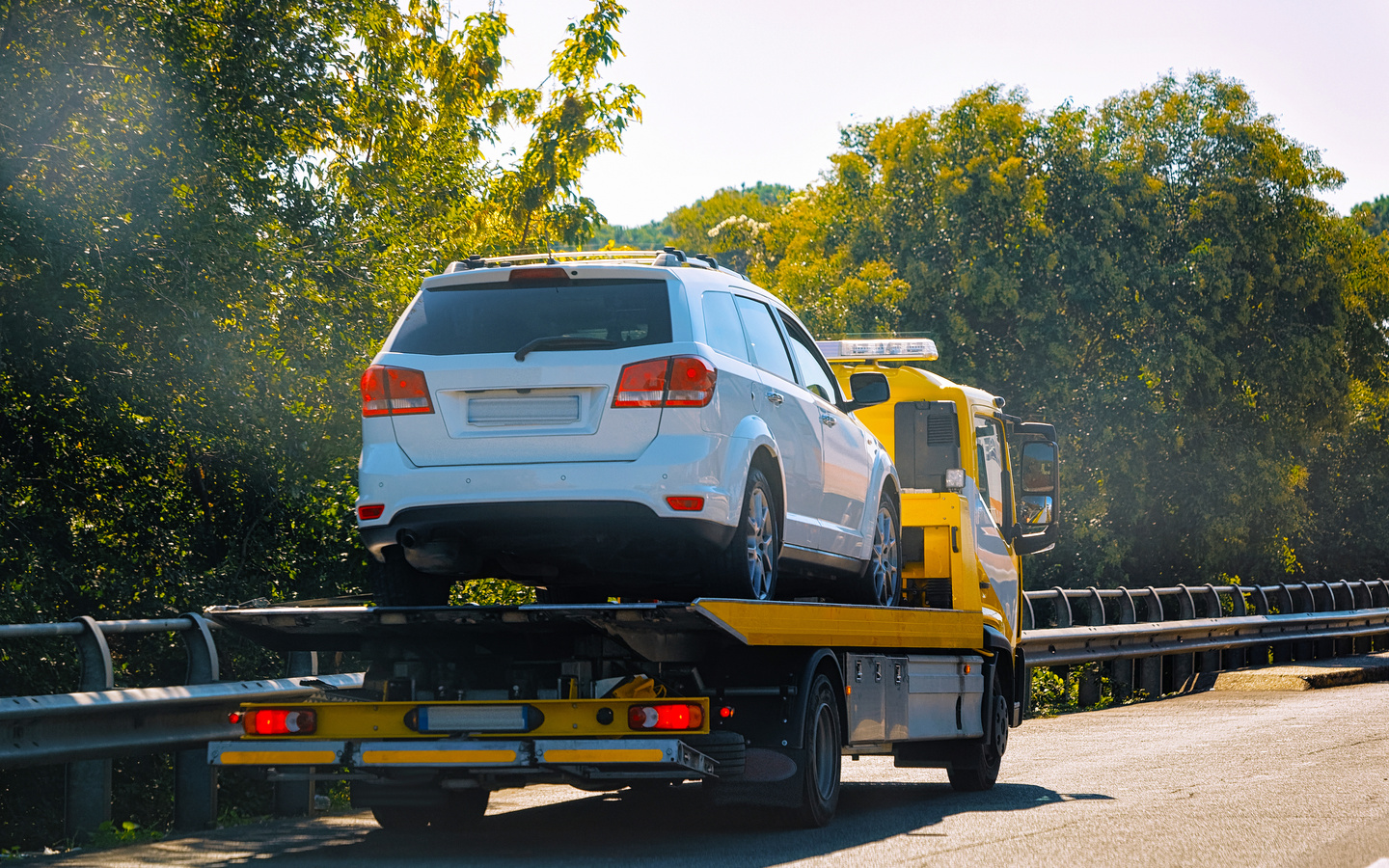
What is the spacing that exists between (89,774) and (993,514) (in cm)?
741

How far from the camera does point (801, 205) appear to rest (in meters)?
51.8

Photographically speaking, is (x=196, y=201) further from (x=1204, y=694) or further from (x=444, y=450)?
(x=1204, y=694)

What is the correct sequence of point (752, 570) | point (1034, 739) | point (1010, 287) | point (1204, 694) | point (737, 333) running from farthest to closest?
1. point (1010, 287)
2. point (1204, 694)
3. point (1034, 739)
4. point (737, 333)
5. point (752, 570)

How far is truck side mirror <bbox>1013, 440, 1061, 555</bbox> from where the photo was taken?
1320 cm

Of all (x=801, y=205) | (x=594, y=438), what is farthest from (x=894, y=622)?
(x=801, y=205)

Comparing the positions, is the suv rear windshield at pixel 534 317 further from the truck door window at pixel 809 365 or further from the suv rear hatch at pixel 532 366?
the truck door window at pixel 809 365

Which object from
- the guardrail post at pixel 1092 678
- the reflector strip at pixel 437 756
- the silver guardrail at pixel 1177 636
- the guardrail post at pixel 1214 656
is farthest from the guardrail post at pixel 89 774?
the guardrail post at pixel 1214 656

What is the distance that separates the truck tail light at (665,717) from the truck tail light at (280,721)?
1453 mm

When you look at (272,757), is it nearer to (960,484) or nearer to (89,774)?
(89,774)

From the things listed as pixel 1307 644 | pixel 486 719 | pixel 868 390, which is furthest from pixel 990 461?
pixel 1307 644

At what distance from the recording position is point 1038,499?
13.5 metres

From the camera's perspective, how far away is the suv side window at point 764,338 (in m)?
8.12

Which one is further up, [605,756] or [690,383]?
[690,383]

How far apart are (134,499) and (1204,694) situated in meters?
12.5
